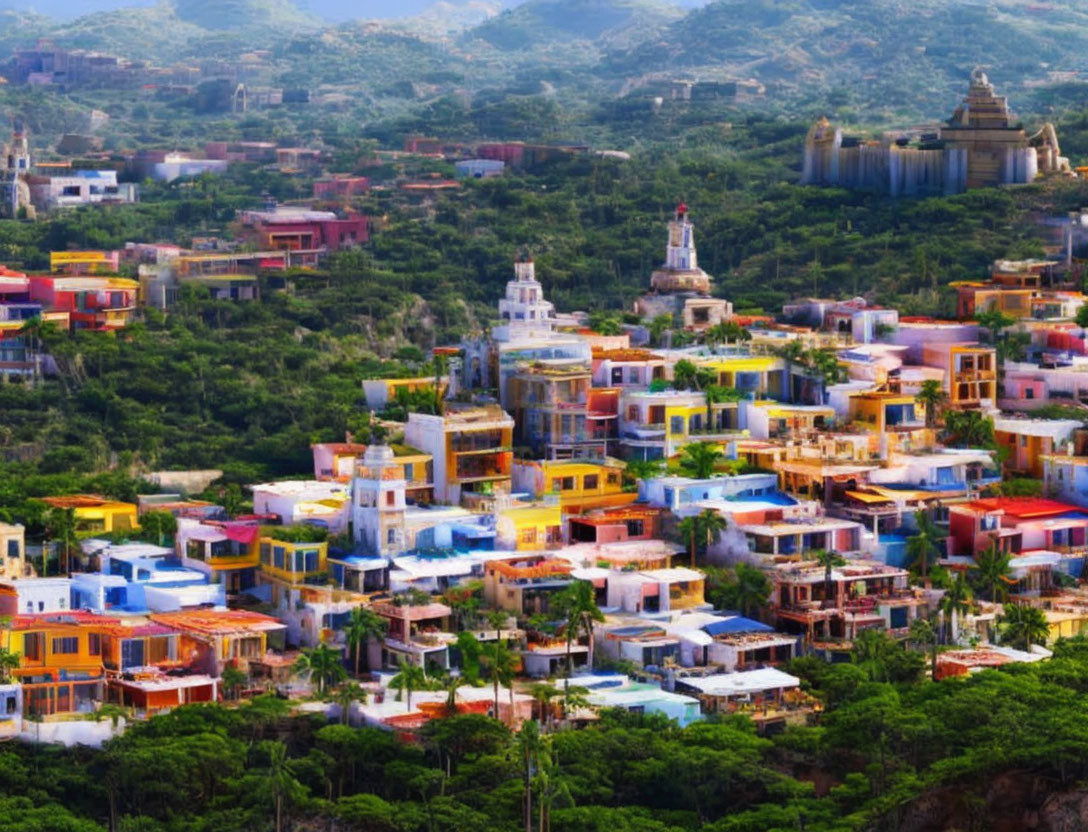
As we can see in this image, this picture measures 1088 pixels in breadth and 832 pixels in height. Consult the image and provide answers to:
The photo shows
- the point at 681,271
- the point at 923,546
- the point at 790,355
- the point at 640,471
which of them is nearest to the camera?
the point at 923,546

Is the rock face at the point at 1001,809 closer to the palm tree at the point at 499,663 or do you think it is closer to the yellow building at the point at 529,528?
the palm tree at the point at 499,663

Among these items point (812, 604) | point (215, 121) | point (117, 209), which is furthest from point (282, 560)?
point (215, 121)

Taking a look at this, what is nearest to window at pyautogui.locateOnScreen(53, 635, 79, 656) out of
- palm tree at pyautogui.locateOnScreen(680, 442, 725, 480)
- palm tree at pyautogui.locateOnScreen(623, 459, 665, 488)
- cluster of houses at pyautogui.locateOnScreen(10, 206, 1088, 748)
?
cluster of houses at pyautogui.locateOnScreen(10, 206, 1088, 748)

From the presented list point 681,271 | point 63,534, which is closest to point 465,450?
point 63,534

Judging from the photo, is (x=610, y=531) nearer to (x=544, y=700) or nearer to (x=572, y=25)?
(x=544, y=700)

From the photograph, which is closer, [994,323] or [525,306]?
[994,323]

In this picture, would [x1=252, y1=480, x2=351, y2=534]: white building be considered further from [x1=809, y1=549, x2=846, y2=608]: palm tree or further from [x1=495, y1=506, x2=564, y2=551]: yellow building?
[x1=809, y1=549, x2=846, y2=608]: palm tree
